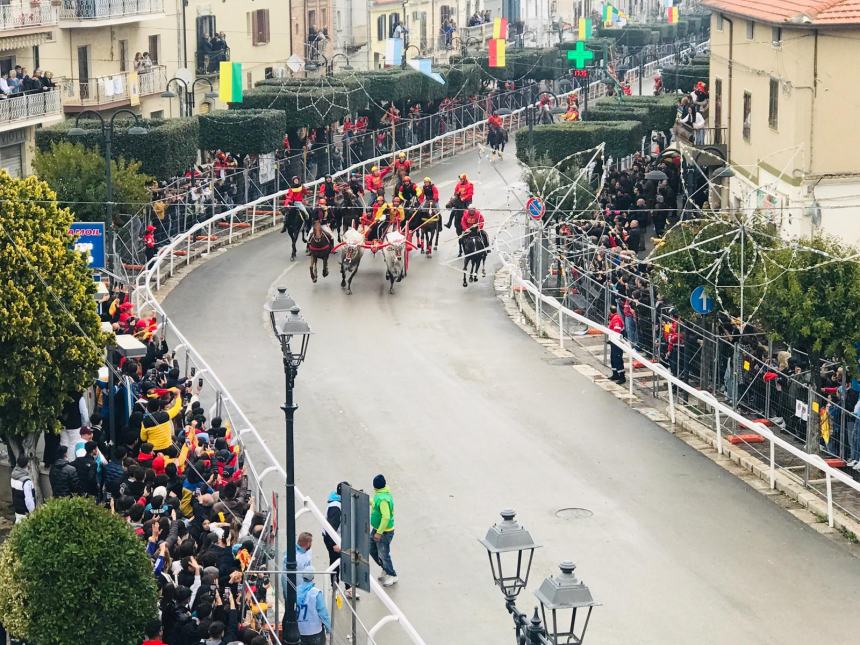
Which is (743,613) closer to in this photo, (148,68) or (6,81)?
(6,81)

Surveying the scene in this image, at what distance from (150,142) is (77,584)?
23.3 m

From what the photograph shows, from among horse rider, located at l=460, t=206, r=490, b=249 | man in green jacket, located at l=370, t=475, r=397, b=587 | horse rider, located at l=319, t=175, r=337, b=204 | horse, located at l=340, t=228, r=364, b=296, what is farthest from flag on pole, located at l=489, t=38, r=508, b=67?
man in green jacket, located at l=370, t=475, r=397, b=587

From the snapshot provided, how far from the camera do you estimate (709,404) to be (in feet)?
76.6

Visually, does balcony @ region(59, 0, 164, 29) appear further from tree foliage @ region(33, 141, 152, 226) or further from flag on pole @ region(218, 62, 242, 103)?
tree foliage @ region(33, 141, 152, 226)

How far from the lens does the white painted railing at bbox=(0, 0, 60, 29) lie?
157 feet

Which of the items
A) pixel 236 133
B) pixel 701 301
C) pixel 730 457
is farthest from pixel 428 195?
pixel 730 457

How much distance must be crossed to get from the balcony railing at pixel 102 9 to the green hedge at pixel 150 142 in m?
14.5

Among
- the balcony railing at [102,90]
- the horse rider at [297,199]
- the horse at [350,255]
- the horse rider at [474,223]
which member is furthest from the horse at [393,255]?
the balcony railing at [102,90]

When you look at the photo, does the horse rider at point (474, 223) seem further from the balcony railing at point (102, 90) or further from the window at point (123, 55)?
the window at point (123, 55)

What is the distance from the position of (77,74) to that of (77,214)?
20.5m

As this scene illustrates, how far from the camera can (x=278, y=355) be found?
93.8 ft

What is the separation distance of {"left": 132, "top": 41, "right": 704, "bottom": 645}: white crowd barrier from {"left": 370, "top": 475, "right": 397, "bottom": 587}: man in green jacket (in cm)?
45

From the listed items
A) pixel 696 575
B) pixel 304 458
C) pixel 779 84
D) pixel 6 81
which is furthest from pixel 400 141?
pixel 696 575

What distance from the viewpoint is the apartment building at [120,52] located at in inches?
1891
